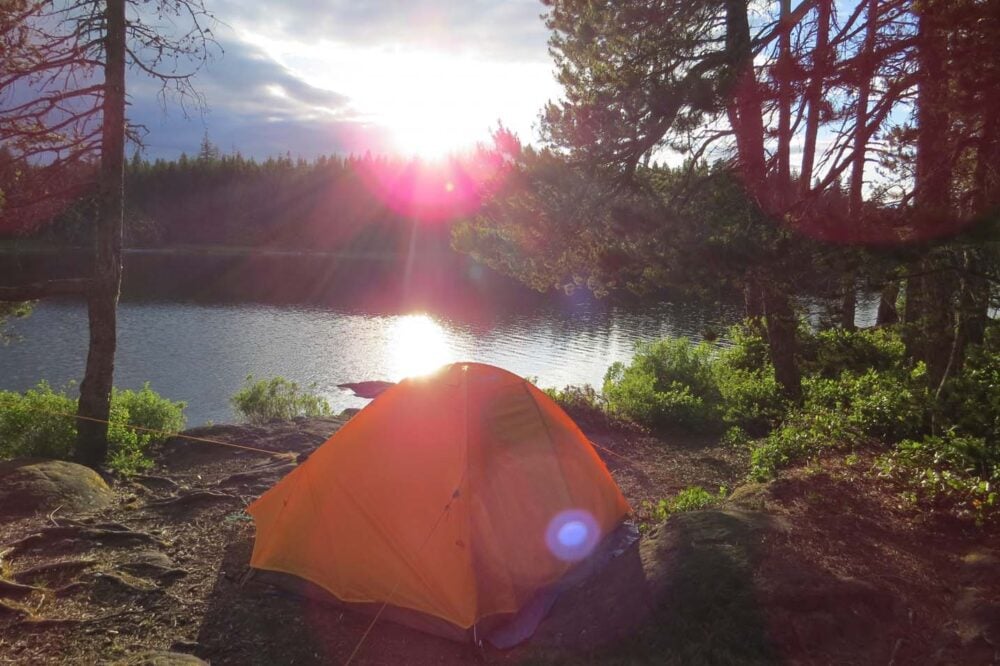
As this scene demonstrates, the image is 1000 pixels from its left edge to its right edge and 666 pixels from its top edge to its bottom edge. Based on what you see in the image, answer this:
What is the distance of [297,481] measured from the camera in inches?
227

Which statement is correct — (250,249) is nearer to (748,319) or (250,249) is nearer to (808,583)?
(748,319)

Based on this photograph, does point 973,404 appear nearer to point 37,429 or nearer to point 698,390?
point 698,390

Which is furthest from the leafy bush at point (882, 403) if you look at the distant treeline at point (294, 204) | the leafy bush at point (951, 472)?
the distant treeline at point (294, 204)

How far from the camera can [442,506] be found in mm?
5152

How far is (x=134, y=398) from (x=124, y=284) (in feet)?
115

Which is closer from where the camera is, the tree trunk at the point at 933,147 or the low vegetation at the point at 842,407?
the tree trunk at the point at 933,147

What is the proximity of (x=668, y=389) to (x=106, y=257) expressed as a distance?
10107 mm

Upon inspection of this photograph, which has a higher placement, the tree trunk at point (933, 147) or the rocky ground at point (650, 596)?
the tree trunk at point (933, 147)

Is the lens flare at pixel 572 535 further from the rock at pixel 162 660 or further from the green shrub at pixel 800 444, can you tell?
the rock at pixel 162 660

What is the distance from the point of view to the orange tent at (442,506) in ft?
16.5

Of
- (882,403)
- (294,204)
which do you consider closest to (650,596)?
(882,403)

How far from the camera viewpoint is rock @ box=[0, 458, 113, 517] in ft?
21.6

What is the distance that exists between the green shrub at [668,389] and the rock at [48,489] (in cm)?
854

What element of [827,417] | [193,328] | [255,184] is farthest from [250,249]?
[827,417]
